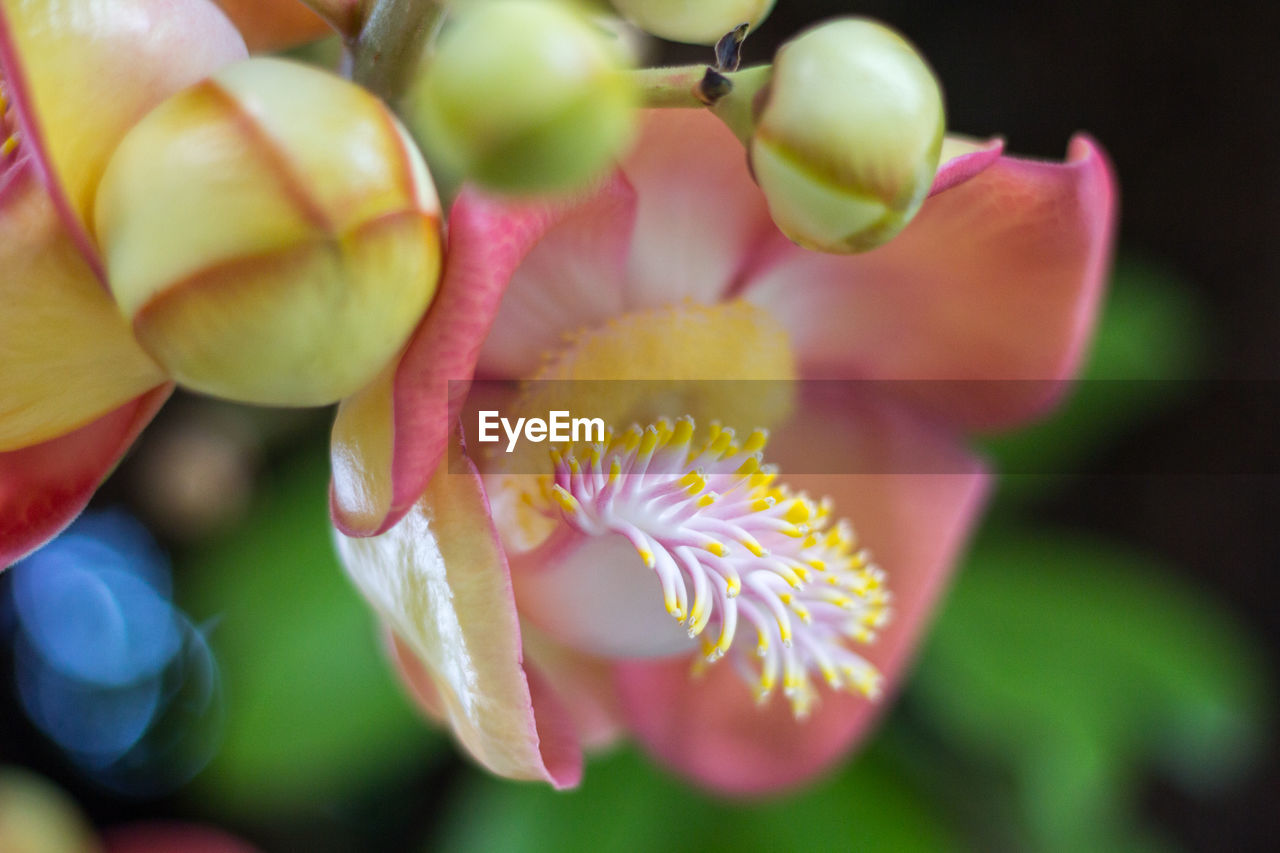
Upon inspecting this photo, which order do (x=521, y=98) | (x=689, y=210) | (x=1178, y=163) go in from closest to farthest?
(x=521, y=98) → (x=689, y=210) → (x=1178, y=163)

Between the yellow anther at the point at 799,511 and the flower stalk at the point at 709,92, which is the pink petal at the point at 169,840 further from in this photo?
the flower stalk at the point at 709,92

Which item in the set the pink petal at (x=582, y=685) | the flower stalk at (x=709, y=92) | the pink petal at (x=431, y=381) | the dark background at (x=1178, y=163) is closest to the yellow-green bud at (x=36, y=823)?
the pink petal at (x=582, y=685)

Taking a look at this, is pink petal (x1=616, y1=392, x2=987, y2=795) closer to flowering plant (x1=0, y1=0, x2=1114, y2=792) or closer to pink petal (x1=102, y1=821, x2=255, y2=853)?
flowering plant (x1=0, y1=0, x2=1114, y2=792)

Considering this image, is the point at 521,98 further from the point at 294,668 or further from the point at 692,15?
the point at 294,668

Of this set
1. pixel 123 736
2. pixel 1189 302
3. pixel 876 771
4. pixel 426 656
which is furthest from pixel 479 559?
pixel 1189 302

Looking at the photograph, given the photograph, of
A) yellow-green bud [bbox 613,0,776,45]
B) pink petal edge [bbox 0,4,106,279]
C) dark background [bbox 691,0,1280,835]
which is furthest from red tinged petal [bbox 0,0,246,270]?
dark background [bbox 691,0,1280,835]

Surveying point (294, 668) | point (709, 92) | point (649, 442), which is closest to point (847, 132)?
point (709, 92)

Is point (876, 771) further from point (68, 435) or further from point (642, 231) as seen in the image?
point (68, 435)
